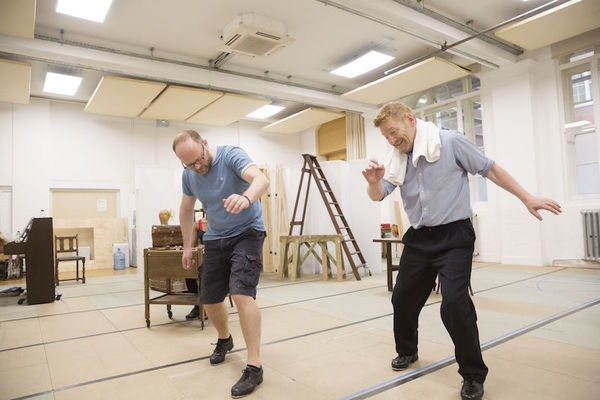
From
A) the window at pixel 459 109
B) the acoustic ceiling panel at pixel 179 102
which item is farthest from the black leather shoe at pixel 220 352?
the window at pixel 459 109

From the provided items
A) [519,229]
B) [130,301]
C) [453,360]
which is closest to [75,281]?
[130,301]

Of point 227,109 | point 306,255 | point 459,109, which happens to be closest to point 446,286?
point 306,255

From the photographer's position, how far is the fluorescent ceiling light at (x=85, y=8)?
18.5 feet

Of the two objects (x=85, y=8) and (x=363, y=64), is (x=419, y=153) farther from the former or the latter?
(x=363, y=64)

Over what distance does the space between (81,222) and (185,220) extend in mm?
8684

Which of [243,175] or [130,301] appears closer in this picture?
[243,175]

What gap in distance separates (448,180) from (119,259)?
954 cm

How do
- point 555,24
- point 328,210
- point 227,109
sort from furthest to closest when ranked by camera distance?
1. point 227,109
2. point 328,210
3. point 555,24

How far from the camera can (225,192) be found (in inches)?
98.3

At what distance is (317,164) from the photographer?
7629 millimetres

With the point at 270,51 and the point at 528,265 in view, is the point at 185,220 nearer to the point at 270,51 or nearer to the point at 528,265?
the point at 270,51

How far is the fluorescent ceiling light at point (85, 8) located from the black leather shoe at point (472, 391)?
6294 mm

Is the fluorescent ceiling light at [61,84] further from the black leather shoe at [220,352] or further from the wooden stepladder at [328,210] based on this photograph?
the black leather shoe at [220,352]

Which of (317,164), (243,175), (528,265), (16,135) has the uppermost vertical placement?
(16,135)
